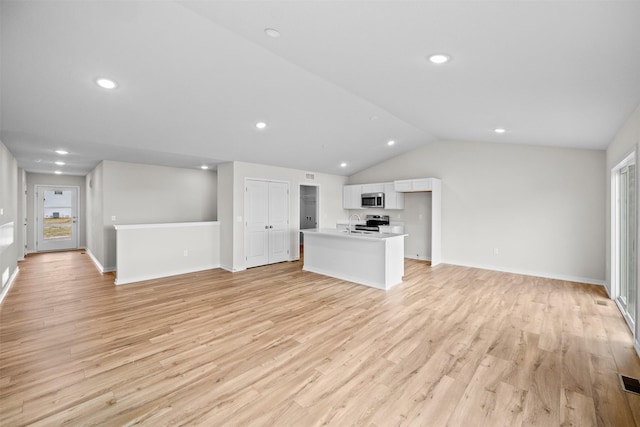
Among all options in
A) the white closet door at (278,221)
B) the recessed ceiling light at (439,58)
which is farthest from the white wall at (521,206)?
the recessed ceiling light at (439,58)

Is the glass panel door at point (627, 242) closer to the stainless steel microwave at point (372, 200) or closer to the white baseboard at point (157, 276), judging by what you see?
the stainless steel microwave at point (372, 200)

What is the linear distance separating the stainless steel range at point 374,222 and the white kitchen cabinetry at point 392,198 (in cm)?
37

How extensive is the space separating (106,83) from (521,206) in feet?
22.8

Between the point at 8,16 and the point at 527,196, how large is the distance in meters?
7.36

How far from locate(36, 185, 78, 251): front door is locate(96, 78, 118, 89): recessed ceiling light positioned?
311 inches

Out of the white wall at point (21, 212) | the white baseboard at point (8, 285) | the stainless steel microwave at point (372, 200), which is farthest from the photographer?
the stainless steel microwave at point (372, 200)

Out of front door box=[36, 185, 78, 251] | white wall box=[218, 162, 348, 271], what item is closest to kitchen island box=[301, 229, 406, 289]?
white wall box=[218, 162, 348, 271]

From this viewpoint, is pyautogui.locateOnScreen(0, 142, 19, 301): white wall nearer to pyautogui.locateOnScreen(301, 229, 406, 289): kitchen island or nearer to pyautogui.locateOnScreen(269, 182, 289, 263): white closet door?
pyautogui.locateOnScreen(269, 182, 289, 263): white closet door

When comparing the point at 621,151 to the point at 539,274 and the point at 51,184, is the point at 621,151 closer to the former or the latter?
the point at 539,274

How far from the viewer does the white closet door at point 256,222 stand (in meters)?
6.23

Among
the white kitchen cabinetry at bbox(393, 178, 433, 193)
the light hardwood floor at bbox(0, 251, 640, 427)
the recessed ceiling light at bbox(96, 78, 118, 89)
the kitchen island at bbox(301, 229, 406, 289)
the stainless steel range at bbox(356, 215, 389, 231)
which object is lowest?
the light hardwood floor at bbox(0, 251, 640, 427)

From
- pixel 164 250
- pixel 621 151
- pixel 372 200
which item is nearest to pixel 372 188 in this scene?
pixel 372 200

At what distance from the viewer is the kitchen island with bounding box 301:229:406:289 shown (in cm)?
477

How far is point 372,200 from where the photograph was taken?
25.4 feet
